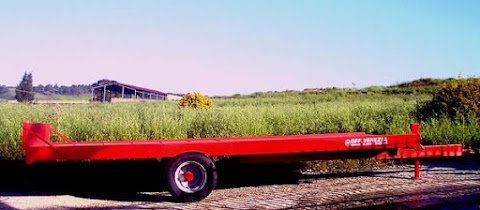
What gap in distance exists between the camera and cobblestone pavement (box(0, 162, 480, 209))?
635cm

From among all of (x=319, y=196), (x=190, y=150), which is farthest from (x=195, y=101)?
(x=319, y=196)

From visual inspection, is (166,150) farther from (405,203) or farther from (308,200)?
(405,203)

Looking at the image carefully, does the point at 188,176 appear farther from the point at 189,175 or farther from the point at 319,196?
the point at 319,196

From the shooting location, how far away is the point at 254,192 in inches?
286

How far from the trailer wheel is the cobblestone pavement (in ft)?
0.43

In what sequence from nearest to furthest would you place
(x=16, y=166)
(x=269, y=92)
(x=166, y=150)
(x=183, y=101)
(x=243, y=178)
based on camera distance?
(x=166, y=150)
(x=243, y=178)
(x=16, y=166)
(x=183, y=101)
(x=269, y=92)

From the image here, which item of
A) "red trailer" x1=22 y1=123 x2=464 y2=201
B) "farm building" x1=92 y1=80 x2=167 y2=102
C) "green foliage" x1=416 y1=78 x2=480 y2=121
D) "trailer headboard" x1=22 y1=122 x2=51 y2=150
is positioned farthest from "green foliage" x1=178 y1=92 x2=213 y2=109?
"farm building" x1=92 y1=80 x2=167 y2=102

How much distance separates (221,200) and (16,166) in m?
4.66

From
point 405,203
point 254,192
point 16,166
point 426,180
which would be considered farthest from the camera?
point 16,166

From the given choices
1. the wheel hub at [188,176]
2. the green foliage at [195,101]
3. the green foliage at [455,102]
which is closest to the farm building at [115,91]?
the green foliage at [195,101]

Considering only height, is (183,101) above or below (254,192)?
above

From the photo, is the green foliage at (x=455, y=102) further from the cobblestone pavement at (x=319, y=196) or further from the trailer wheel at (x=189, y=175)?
the trailer wheel at (x=189, y=175)

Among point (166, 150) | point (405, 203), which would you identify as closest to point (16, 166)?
point (166, 150)

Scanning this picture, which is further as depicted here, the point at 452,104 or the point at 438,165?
the point at 452,104
